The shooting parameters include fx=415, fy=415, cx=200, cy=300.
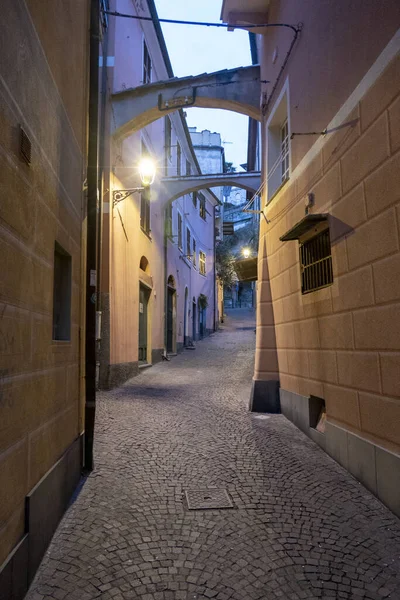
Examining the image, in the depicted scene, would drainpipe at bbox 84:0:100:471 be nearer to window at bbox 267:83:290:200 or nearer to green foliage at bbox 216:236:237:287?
window at bbox 267:83:290:200

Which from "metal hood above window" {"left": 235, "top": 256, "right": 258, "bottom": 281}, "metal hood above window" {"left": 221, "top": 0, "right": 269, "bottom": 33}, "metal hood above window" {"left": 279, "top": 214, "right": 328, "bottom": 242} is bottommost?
"metal hood above window" {"left": 279, "top": 214, "right": 328, "bottom": 242}

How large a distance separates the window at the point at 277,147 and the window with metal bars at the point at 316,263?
6.99 feet

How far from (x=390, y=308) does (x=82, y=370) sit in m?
3.24

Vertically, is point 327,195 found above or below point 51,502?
above

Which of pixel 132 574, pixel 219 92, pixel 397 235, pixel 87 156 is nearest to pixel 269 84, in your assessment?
pixel 219 92

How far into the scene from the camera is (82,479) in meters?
4.21

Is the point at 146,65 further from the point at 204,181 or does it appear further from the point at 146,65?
the point at 204,181

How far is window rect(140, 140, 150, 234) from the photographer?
1238 cm

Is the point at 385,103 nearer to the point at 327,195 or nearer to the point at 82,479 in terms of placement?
the point at 327,195

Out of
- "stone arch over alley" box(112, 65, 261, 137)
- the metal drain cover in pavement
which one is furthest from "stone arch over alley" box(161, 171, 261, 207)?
the metal drain cover in pavement

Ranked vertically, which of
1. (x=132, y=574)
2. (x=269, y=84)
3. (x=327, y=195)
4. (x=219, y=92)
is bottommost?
(x=132, y=574)

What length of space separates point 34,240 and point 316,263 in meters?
3.87

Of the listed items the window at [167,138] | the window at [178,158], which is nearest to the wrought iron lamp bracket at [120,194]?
the window at [167,138]

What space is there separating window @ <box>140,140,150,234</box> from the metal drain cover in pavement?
937 centimetres
